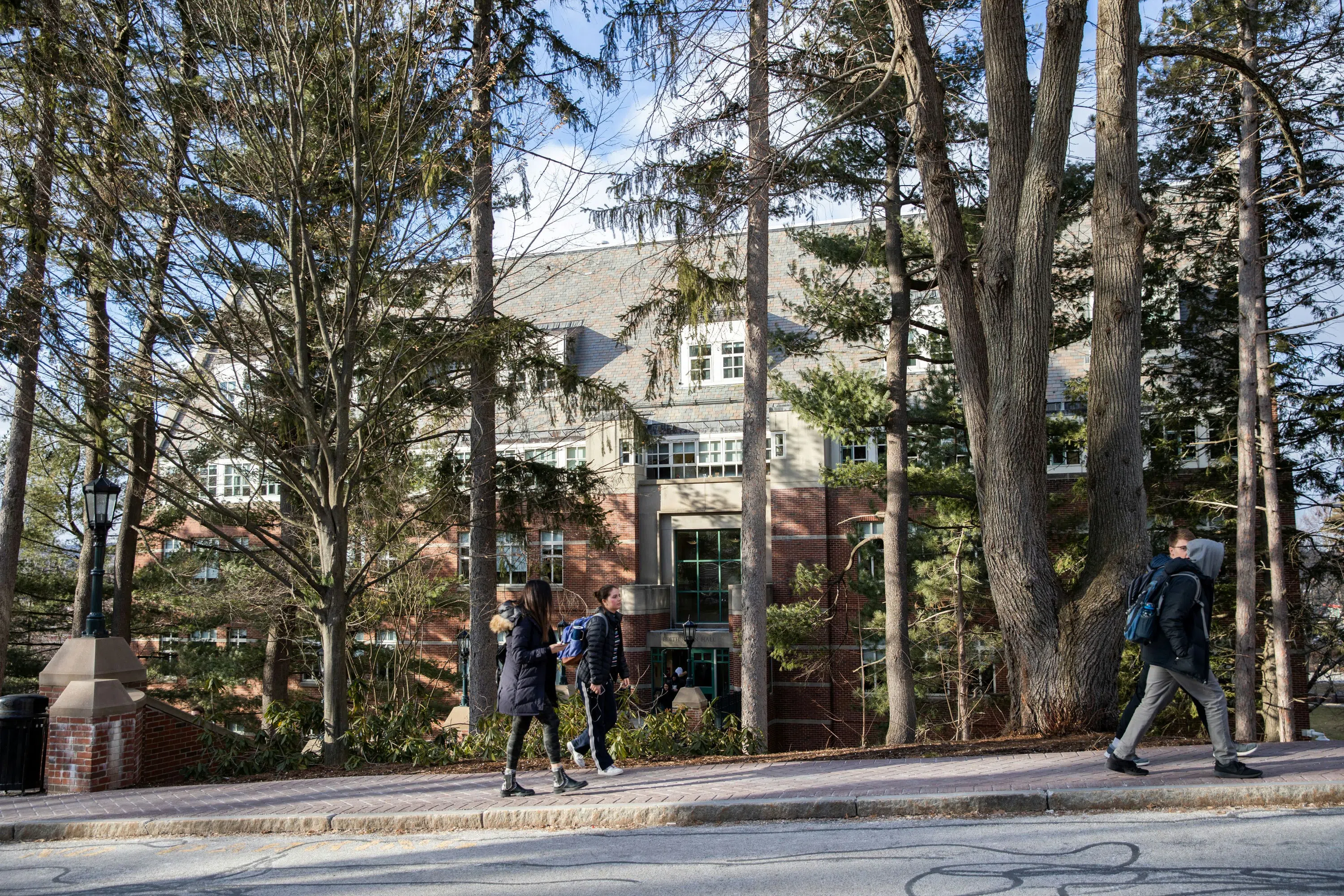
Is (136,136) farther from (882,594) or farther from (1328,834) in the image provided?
(882,594)

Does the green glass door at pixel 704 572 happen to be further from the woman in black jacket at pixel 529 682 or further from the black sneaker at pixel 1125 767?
the black sneaker at pixel 1125 767

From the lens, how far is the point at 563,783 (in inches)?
286

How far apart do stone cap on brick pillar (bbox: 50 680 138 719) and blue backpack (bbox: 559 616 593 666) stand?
4490mm

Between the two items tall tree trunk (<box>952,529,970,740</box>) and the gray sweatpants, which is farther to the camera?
tall tree trunk (<box>952,529,970,740</box>)

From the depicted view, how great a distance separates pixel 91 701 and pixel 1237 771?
30.7 feet

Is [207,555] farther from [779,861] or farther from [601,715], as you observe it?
[779,861]

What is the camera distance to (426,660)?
28078mm

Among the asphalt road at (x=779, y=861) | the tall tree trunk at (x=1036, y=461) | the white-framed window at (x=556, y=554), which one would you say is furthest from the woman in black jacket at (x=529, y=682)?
the white-framed window at (x=556, y=554)

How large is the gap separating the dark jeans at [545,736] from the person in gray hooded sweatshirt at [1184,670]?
3.94 m

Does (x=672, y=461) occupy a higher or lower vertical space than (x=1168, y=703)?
higher

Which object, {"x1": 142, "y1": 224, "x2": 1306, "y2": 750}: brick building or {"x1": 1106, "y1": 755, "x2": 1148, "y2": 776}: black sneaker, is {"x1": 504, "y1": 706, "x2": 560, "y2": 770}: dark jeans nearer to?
{"x1": 1106, "y1": 755, "x2": 1148, "y2": 776}: black sneaker

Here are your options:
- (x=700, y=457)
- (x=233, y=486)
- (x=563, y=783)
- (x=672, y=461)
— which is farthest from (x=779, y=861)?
(x=233, y=486)

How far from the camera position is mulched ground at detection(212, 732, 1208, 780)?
8.14 m

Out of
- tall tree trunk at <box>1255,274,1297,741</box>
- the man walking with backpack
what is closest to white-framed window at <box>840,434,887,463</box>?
tall tree trunk at <box>1255,274,1297,741</box>
